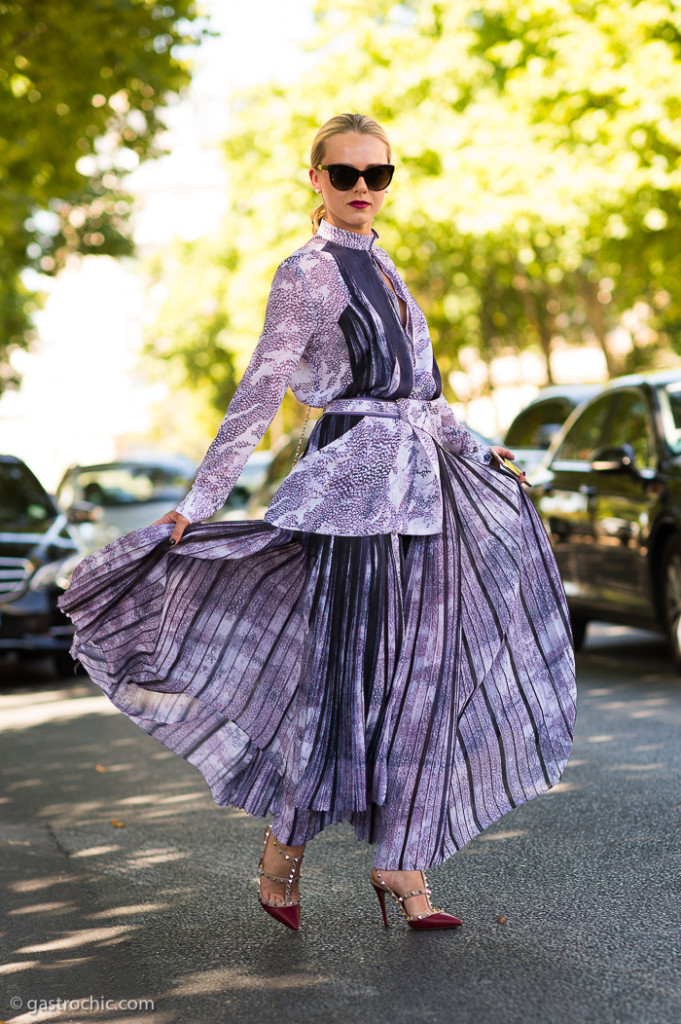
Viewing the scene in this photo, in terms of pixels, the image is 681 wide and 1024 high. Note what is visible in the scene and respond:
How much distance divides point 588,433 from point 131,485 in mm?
7808

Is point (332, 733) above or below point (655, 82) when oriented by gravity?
below

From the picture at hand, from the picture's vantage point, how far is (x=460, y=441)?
4.23m

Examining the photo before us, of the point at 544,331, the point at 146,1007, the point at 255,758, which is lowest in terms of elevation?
the point at 146,1007

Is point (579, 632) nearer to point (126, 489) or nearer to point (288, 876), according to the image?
point (288, 876)

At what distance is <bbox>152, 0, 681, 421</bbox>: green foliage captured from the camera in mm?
18531

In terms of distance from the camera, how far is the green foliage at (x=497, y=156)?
1853 centimetres

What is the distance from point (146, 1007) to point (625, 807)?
229cm

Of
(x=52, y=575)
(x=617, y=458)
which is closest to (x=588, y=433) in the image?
(x=617, y=458)

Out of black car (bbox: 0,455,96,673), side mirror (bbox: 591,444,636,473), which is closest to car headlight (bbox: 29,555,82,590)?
black car (bbox: 0,455,96,673)

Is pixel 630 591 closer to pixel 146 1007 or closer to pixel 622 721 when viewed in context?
pixel 622 721

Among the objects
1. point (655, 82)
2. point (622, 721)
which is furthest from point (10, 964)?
point (655, 82)

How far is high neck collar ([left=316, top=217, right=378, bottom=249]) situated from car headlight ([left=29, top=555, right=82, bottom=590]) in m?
6.55

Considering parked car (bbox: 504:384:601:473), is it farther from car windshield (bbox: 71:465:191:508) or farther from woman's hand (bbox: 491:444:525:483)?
woman's hand (bbox: 491:444:525:483)

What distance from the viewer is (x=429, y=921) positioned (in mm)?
3922
